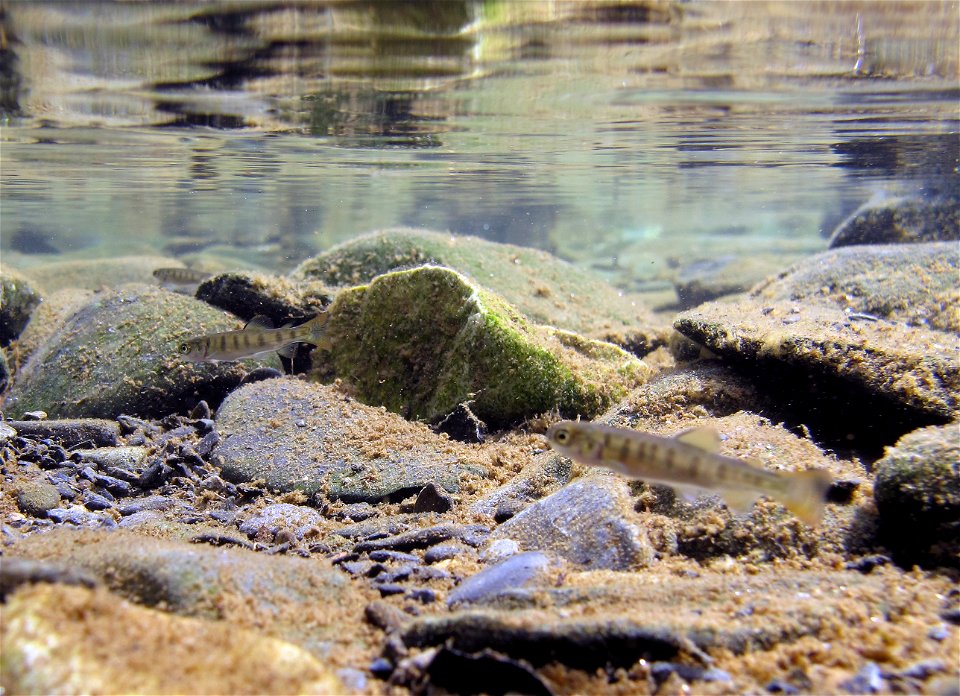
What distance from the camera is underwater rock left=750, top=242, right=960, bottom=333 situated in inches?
385

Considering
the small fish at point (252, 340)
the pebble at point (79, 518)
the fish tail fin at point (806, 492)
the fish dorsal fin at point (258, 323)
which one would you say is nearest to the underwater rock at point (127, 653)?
the fish tail fin at point (806, 492)

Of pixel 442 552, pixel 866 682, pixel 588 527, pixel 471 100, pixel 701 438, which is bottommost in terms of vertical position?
pixel 442 552

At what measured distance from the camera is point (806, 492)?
3.19m

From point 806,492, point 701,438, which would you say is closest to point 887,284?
point 701,438

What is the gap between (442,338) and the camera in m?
7.05

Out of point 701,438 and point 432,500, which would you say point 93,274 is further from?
point 701,438

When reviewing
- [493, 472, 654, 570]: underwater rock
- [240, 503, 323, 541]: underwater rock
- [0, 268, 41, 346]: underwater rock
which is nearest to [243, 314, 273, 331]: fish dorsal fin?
[240, 503, 323, 541]: underwater rock

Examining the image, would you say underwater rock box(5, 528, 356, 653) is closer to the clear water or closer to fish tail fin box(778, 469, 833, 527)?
fish tail fin box(778, 469, 833, 527)

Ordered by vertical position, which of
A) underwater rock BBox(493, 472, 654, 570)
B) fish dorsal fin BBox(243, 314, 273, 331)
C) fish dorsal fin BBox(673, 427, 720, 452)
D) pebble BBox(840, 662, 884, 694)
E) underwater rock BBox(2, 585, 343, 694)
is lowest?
underwater rock BBox(493, 472, 654, 570)

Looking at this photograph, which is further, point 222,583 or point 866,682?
point 222,583

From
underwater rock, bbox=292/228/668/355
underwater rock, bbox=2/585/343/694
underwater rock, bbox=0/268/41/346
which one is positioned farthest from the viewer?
underwater rock, bbox=0/268/41/346

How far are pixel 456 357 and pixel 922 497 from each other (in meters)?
4.43

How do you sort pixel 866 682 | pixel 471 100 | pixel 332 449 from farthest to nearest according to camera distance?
1. pixel 471 100
2. pixel 332 449
3. pixel 866 682

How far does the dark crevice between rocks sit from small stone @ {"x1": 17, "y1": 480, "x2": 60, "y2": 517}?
649cm
